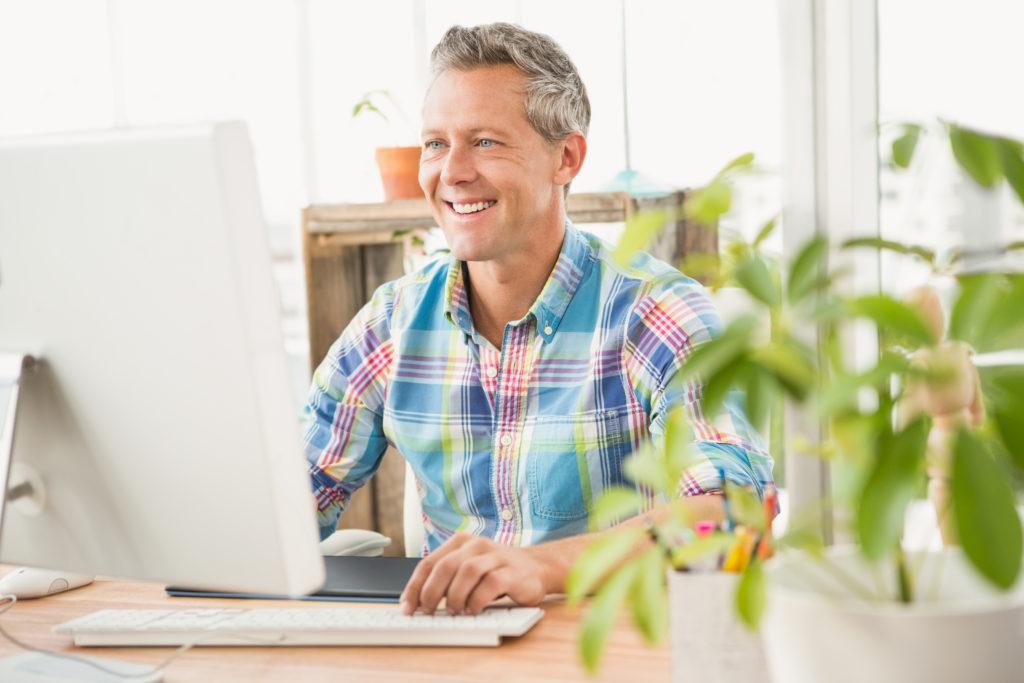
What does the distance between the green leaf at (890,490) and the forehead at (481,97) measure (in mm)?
1308

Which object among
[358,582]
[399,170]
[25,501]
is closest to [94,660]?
[25,501]

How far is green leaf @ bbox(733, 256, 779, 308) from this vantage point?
1.80 ft

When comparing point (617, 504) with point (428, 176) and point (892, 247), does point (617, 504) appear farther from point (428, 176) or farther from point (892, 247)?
point (428, 176)

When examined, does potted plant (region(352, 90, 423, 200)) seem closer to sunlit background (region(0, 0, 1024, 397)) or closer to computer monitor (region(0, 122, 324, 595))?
sunlit background (region(0, 0, 1024, 397))

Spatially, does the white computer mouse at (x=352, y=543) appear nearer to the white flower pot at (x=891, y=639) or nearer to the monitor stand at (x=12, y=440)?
the monitor stand at (x=12, y=440)

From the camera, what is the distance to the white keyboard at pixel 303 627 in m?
1.01

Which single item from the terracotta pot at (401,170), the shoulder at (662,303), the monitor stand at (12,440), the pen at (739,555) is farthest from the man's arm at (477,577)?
the terracotta pot at (401,170)

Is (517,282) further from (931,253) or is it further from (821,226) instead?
(931,253)

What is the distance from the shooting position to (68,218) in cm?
87

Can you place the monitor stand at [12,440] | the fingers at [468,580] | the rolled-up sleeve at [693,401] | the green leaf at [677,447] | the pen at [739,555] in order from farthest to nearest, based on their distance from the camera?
the rolled-up sleeve at [693,401], the fingers at [468,580], the monitor stand at [12,440], the pen at [739,555], the green leaf at [677,447]

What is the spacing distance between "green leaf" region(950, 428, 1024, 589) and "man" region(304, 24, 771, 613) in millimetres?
947

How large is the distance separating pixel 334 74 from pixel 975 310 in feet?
11.8

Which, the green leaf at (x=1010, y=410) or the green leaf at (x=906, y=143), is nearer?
the green leaf at (x=1010, y=410)

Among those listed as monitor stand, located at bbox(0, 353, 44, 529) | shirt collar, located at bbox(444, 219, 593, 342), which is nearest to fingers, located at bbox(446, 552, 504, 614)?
monitor stand, located at bbox(0, 353, 44, 529)
